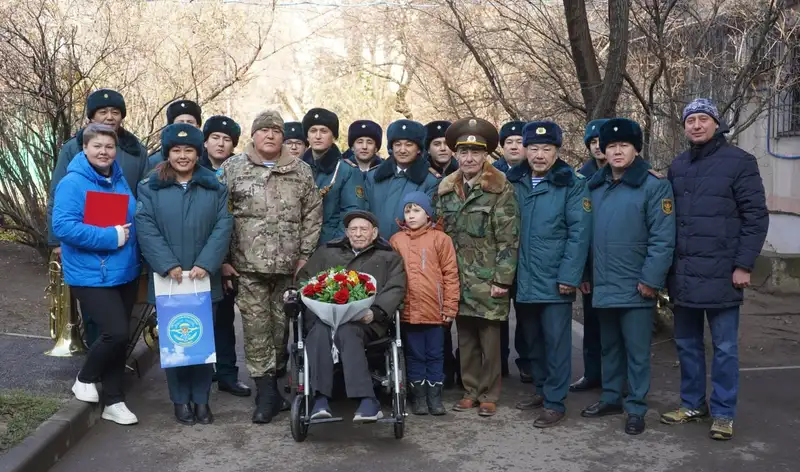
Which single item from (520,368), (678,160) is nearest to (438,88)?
(520,368)

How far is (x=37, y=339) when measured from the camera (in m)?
7.86

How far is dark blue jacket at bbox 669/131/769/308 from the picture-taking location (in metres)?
5.52

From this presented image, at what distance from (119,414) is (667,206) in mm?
3856

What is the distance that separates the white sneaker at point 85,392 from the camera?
5863 mm

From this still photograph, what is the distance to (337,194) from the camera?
269 inches

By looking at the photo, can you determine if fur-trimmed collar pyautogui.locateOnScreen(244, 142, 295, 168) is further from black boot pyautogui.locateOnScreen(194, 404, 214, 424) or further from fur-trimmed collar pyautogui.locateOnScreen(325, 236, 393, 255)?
black boot pyautogui.locateOnScreen(194, 404, 214, 424)

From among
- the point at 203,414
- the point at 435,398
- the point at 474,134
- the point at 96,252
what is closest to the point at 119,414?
the point at 203,414

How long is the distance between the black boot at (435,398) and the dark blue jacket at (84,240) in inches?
87.3

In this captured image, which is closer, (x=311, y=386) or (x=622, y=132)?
(x=311, y=386)

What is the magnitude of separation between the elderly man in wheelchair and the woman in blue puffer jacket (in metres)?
1.08

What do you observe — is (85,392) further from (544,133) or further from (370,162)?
(544,133)

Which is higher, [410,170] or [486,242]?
[410,170]

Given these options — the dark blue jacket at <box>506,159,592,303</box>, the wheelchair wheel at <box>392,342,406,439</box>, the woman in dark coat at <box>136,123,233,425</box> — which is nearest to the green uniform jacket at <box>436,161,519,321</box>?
the dark blue jacket at <box>506,159,592,303</box>

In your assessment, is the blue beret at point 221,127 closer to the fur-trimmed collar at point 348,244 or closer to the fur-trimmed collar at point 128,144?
the fur-trimmed collar at point 128,144
